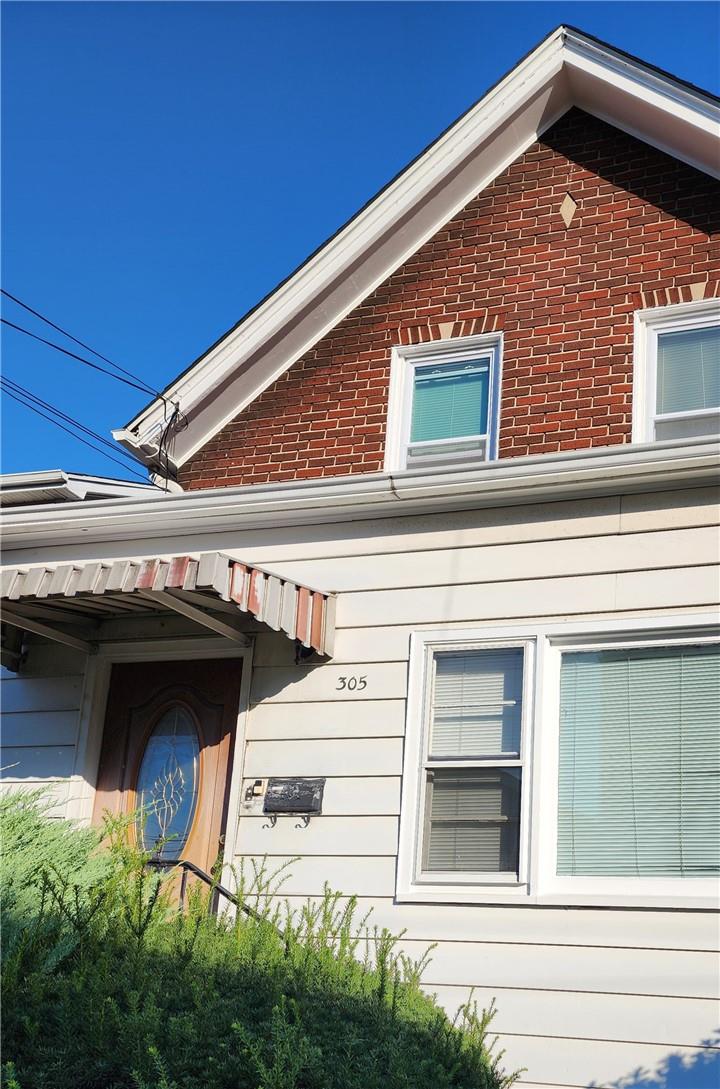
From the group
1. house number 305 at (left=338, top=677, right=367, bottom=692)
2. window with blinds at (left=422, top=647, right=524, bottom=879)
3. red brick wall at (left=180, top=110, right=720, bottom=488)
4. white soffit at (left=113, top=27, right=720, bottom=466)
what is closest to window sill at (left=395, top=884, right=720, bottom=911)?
window with blinds at (left=422, top=647, right=524, bottom=879)

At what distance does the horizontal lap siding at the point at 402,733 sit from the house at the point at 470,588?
0.05 feet

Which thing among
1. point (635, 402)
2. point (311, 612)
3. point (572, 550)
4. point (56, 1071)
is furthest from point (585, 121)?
point (56, 1071)

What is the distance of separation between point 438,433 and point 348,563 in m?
1.76

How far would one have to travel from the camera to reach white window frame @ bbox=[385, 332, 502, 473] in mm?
8836

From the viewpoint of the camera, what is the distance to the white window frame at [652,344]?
324 inches

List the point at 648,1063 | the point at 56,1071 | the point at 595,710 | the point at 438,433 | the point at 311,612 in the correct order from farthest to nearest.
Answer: the point at 438,433 < the point at 311,612 < the point at 595,710 < the point at 648,1063 < the point at 56,1071

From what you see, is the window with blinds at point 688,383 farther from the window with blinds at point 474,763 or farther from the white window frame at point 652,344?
the window with blinds at point 474,763

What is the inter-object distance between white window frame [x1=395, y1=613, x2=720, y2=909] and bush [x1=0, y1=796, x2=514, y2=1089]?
54 cm

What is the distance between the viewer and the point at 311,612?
7.40 m

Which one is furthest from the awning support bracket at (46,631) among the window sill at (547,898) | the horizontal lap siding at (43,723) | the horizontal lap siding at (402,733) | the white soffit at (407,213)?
the window sill at (547,898)

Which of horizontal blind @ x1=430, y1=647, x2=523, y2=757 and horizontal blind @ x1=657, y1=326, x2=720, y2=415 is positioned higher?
horizontal blind @ x1=657, y1=326, x2=720, y2=415

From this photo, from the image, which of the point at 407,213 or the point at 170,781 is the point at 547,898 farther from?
the point at 407,213

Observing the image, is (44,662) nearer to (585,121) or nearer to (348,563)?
(348,563)

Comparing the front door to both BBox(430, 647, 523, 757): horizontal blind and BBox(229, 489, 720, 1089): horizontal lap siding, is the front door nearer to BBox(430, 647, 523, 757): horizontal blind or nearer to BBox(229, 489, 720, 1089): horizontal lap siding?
BBox(229, 489, 720, 1089): horizontal lap siding
